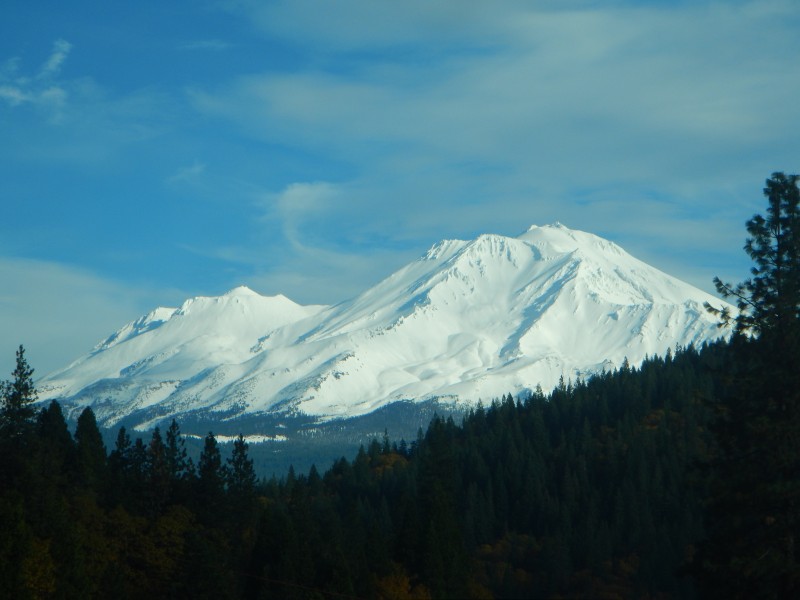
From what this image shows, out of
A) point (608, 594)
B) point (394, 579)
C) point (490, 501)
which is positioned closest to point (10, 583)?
point (394, 579)

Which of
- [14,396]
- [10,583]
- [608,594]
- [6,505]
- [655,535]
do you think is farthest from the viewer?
[655,535]

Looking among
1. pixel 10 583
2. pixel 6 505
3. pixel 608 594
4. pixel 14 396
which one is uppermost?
pixel 14 396

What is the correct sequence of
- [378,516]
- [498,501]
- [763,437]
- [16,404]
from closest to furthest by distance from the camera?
1. [763,437]
2. [16,404]
3. [378,516]
4. [498,501]

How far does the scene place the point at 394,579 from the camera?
62000 mm

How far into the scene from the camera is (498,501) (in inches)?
A: 5044

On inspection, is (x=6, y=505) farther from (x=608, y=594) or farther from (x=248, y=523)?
(x=608, y=594)

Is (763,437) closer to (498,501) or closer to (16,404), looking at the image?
A: (16,404)

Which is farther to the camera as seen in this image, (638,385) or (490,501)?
(638,385)

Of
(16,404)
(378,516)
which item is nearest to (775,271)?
(16,404)

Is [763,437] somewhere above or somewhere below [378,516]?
above

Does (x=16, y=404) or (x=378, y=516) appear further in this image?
(x=378, y=516)

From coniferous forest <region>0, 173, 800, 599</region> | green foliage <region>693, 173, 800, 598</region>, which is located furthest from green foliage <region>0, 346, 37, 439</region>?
green foliage <region>693, 173, 800, 598</region>

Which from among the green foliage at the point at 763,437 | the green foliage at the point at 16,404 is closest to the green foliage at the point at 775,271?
the green foliage at the point at 763,437

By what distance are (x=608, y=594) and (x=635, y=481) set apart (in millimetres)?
44440
